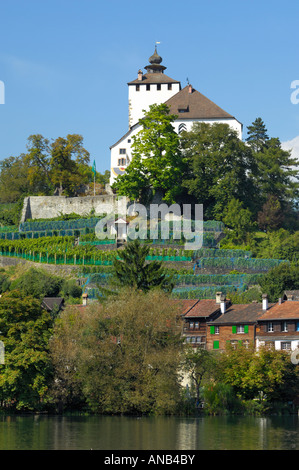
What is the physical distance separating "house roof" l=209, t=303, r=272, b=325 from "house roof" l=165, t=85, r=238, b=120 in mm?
38233

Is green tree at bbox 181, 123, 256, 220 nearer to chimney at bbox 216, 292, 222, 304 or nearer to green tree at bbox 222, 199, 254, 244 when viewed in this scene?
green tree at bbox 222, 199, 254, 244

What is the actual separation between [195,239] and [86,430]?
45.4 m

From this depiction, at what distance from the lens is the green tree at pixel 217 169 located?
10462 centimetres

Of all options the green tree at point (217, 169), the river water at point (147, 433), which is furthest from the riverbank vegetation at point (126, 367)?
the green tree at point (217, 169)

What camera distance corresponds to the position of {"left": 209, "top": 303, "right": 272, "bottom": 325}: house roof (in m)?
77.1

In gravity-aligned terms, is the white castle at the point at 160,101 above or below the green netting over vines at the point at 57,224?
above

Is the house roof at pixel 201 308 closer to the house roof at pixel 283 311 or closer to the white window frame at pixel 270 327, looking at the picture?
the house roof at pixel 283 311

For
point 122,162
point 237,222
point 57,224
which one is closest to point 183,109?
point 122,162

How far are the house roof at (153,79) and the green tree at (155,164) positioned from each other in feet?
55.4

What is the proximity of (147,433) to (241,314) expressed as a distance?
2628cm

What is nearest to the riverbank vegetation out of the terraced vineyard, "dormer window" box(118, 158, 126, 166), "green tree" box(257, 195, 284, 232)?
the terraced vineyard

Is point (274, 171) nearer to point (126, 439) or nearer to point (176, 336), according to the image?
point (176, 336)

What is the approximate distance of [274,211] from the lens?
348 feet

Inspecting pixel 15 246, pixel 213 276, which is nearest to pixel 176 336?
pixel 213 276
